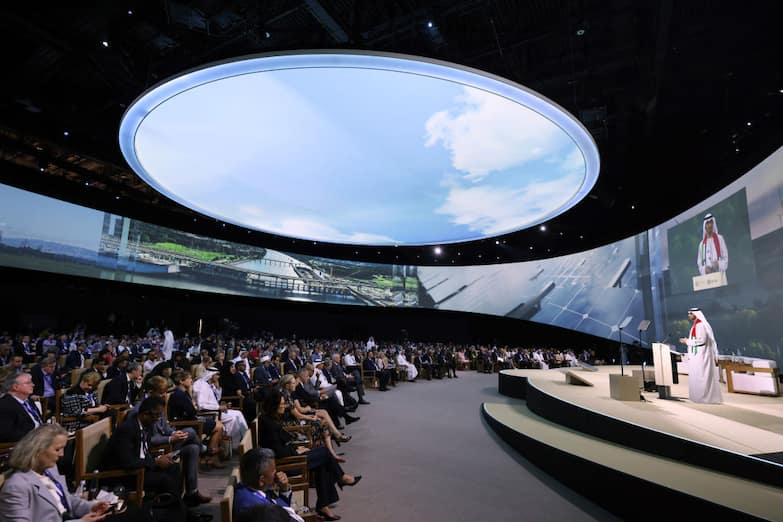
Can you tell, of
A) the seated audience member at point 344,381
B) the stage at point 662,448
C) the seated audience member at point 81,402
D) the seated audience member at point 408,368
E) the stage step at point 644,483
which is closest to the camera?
the stage step at point 644,483

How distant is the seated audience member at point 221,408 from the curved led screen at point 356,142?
145 inches

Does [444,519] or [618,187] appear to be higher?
[618,187]

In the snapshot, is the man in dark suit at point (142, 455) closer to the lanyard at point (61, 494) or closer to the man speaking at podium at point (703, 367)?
the lanyard at point (61, 494)

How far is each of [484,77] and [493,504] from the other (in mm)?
4286

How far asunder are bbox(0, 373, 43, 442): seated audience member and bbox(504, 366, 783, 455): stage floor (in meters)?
5.33

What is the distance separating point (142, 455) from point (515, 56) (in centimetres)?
843

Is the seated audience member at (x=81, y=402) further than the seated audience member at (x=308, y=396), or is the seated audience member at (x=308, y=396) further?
the seated audience member at (x=308, y=396)

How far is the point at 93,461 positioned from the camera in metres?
2.90

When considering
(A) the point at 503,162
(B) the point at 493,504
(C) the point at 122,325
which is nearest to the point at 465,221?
(A) the point at 503,162

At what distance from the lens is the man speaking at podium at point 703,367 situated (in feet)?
18.1

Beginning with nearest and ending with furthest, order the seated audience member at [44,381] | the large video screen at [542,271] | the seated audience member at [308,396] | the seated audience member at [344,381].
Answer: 1. the seated audience member at [44,381]
2. the seated audience member at [308,396]
3. the large video screen at [542,271]
4. the seated audience member at [344,381]

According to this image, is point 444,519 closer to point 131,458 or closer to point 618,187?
point 131,458

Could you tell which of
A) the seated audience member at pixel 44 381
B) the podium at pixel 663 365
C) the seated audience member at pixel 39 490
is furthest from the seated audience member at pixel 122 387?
the podium at pixel 663 365

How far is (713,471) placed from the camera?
3232 mm
